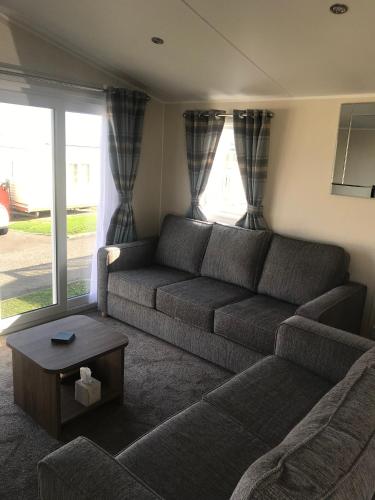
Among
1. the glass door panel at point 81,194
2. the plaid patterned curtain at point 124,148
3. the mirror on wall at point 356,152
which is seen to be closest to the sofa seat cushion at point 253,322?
the mirror on wall at point 356,152

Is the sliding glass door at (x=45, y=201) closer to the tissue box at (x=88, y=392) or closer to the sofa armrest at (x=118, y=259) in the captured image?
the sofa armrest at (x=118, y=259)

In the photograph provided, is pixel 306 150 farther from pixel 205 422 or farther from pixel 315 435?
pixel 315 435

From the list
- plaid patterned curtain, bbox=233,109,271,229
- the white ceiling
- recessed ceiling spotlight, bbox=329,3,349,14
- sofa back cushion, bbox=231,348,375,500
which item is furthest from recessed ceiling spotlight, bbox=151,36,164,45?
sofa back cushion, bbox=231,348,375,500

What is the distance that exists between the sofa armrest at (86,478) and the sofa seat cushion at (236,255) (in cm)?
218

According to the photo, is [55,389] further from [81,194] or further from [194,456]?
[81,194]

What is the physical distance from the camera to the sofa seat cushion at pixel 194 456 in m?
1.37

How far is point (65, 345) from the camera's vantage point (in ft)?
7.52

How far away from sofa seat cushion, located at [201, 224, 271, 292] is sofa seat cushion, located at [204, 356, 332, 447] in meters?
1.20

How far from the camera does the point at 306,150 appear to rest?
3260 millimetres

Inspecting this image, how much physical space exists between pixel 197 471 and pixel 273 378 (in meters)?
0.70

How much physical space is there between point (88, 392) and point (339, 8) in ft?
7.51

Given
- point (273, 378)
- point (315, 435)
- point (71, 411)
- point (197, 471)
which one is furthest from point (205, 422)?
point (71, 411)

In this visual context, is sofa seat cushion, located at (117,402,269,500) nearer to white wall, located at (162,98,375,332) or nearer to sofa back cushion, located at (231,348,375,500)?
sofa back cushion, located at (231,348,375,500)

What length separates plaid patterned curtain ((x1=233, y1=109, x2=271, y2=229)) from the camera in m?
3.39
